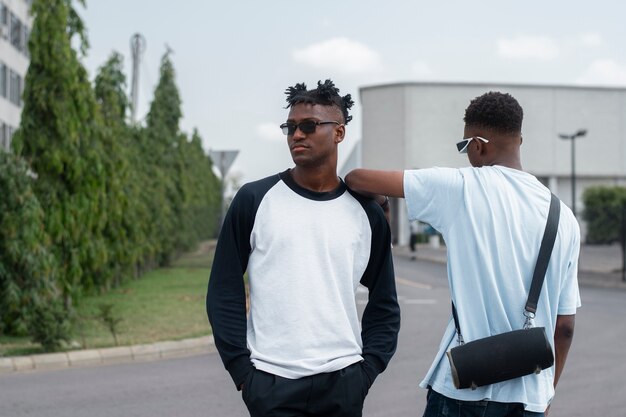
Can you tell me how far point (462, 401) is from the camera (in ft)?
9.76

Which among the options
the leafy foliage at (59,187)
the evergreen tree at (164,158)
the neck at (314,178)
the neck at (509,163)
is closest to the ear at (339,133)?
the neck at (314,178)

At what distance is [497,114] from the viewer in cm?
312

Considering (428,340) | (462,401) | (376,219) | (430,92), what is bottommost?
(428,340)

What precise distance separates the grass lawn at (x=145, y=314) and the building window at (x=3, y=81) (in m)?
22.4

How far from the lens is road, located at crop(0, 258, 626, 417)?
24.1 ft

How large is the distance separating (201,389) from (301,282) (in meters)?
Result: 5.51

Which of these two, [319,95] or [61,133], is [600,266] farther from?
[319,95]

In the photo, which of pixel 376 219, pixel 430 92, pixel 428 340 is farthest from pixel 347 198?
pixel 430 92

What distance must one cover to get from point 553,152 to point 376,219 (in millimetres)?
64747

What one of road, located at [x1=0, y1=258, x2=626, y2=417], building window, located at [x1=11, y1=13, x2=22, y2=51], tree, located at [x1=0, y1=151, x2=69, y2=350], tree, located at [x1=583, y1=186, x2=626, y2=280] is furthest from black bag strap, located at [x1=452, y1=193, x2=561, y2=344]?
tree, located at [x1=583, y1=186, x2=626, y2=280]

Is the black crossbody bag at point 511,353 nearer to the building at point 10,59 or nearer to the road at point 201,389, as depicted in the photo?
the road at point 201,389

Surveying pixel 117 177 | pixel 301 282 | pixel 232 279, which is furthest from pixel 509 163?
pixel 117 177

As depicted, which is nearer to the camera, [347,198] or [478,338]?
[478,338]

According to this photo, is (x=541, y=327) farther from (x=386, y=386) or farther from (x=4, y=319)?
(x=4, y=319)
